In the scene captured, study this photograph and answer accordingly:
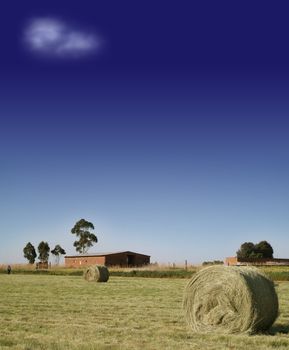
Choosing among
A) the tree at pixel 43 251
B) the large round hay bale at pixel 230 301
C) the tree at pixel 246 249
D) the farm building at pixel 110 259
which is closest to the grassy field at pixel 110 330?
the large round hay bale at pixel 230 301

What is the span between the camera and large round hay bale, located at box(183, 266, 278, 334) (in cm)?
1149

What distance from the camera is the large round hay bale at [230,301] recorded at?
11.5 metres

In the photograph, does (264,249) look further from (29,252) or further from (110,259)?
(29,252)

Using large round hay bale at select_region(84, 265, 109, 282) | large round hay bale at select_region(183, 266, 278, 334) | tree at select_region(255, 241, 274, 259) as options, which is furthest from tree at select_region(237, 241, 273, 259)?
large round hay bale at select_region(183, 266, 278, 334)

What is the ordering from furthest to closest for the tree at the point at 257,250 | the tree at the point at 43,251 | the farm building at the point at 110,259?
1. the tree at the point at 43,251
2. the tree at the point at 257,250
3. the farm building at the point at 110,259

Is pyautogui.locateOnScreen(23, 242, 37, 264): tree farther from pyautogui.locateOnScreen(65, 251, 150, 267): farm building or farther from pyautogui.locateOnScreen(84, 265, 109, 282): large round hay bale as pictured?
pyautogui.locateOnScreen(84, 265, 109, 282): large round hay bale

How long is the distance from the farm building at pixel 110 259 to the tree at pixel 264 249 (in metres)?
22.5

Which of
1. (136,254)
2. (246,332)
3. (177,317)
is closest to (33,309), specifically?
(177,317)

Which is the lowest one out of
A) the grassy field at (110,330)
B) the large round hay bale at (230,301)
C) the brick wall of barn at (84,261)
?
the grassy field at (110,330)

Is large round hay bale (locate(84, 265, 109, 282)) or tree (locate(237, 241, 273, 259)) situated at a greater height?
tree (locate(237, 241, 273, 259))

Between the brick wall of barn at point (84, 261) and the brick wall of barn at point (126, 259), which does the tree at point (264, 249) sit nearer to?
the brick wall of barn at point (126, 259)

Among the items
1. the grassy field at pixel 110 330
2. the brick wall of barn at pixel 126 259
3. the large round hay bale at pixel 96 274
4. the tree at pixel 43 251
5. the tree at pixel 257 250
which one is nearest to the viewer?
the grassy field at pixel 110 330

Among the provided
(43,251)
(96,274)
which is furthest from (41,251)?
(96,274)

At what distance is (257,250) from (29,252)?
165ft
